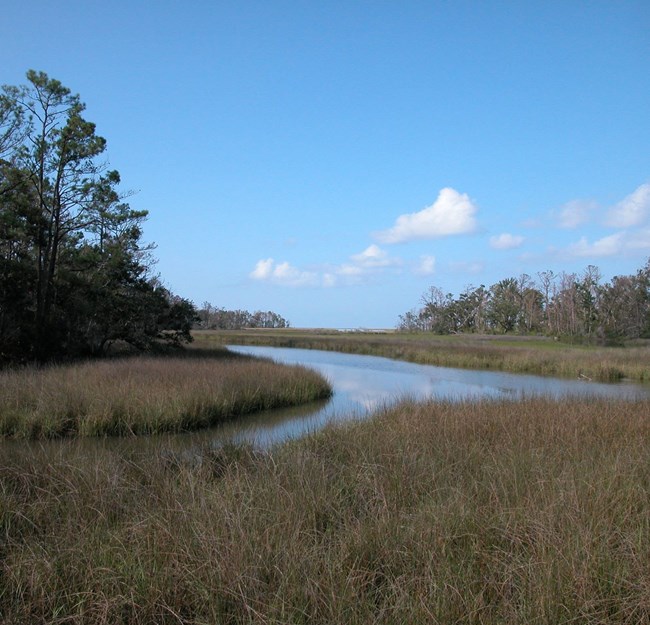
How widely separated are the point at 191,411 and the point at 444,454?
6.73 m

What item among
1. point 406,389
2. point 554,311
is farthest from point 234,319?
point 406,389

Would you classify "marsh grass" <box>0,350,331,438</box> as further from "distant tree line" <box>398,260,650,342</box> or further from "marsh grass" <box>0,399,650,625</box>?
"distant tree line" <box>398,260,650,342</box>

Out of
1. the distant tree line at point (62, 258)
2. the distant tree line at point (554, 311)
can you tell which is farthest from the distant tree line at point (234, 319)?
the distant tree line at point (62, 258)

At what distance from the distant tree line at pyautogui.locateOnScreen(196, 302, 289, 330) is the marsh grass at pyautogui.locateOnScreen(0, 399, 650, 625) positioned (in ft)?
267

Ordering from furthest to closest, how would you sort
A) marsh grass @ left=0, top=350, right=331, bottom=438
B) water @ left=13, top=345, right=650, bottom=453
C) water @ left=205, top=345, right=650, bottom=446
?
water @ left=205, top=345, right=650, bottom=446, marsh grass @ left=0, top=350, right=331, bottom=438, water @ left=13, top=345, right=650, bottom=453

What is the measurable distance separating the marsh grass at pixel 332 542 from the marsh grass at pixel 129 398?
4.67 m

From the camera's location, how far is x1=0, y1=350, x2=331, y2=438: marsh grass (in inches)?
387

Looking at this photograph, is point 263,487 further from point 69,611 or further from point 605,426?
point 605,426

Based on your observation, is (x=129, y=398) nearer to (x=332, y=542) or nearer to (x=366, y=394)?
(x=366, y=394)

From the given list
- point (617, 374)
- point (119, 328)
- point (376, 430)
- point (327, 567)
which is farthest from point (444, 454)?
point (617, 374)

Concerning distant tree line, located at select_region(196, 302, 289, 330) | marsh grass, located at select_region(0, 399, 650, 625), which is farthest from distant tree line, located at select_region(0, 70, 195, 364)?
distant tree line, located at select_region(196, 302, 289, 330)

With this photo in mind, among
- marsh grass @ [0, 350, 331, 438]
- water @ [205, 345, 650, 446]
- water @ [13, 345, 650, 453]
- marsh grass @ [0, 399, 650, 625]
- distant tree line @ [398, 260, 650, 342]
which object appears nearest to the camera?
marsh grass @ [0, 399, 650, 625]

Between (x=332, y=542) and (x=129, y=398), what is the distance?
8.35 metres

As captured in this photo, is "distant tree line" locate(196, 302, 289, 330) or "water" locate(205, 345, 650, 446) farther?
"distant tree line" locate(196, 302, 289, 330)
